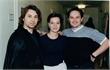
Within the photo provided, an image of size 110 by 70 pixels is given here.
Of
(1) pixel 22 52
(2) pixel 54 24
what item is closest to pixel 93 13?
(2) pixel 54 24

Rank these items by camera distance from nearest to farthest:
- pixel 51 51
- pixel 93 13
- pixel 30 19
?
pixel 30 19 → pixel 51 51 → pixel 93 13

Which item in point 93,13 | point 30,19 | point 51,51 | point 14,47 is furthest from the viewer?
point 93,13

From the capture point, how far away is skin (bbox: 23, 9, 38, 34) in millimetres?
1690

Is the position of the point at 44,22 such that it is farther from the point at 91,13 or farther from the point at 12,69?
the point at 91,13

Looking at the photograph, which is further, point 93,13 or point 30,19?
point 93,13

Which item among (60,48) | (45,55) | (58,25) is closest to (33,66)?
(45,55)

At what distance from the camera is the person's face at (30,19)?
1690mm

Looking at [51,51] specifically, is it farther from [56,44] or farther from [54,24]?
[54,24]

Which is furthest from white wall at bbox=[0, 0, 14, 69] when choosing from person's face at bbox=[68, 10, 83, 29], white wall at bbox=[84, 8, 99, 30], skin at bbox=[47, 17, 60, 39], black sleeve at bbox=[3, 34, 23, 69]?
white wall at bbox=[84, 8, 99, 30]

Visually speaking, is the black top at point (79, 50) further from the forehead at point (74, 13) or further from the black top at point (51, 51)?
the forehead at point (74, 13)

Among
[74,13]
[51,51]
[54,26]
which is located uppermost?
[74,13]

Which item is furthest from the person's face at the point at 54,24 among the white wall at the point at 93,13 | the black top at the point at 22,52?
the white wall at the point at 93,13

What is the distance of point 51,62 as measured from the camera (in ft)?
5.89

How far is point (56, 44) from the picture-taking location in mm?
1820
